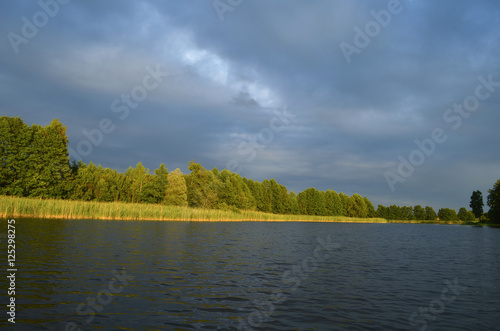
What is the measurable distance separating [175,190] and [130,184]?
15.7 meters

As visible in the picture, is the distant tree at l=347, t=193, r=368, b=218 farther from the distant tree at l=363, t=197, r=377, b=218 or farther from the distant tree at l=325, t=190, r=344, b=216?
the distant tree at l=363, t=197, r=377, b=218

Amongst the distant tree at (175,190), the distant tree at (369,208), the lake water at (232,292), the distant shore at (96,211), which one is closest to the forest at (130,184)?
the distant tree at (175,190)

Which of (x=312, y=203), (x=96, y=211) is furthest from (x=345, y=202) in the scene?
(x=96, y=211)

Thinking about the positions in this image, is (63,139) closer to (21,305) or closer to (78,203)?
(78,203)

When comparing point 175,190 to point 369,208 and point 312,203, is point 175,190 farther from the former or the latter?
point 369,208

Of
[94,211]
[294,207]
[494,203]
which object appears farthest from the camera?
[294,207]

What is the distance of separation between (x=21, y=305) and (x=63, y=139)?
65.7m

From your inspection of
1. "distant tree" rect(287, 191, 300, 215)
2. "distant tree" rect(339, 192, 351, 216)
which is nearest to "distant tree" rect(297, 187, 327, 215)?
"distant tree" rect(287, 191, 300, 215)

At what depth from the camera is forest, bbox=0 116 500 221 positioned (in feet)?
197

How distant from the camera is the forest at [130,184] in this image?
6009 centimetres

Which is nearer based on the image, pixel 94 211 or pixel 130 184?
pixel 94 211

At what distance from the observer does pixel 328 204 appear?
161125 mm

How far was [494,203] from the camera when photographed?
383ft

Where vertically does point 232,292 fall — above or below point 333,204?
above
